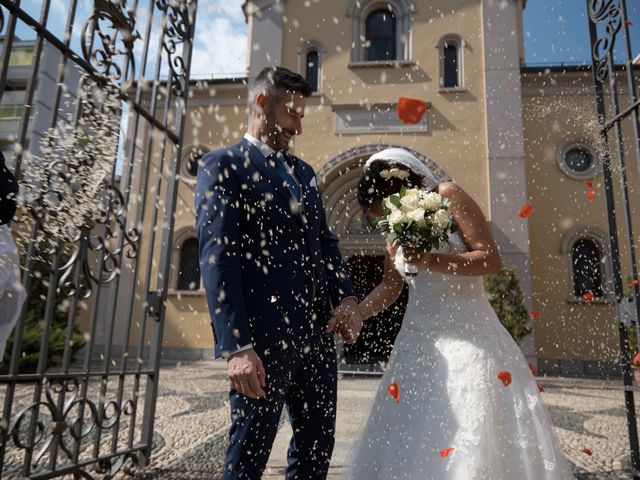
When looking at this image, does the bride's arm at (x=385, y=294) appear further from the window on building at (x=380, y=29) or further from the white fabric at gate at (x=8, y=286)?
the window on building at (x=380, y=29)

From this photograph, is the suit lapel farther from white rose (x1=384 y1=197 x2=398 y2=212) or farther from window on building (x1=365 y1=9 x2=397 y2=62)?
window on building (x1=365 y1=9 x2=397 y2=62)

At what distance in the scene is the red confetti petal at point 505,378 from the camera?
8.10 ft

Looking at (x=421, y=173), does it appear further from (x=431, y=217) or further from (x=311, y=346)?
(x=311, y=346)

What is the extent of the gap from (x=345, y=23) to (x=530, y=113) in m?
5.83

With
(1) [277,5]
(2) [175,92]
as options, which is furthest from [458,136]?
(2) [175,92]

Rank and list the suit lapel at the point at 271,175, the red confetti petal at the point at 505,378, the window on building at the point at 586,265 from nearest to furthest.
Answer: the suit lapel at the point at 271,175, the red confetti petal at the point at 505,378, the window on building at the point at 586,265

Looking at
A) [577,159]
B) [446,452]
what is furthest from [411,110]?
[446,452]

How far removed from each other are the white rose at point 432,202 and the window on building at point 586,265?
12.0 metres

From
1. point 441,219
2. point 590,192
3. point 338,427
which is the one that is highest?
point 590,192

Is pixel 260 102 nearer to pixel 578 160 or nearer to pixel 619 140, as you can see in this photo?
pixel 619 140

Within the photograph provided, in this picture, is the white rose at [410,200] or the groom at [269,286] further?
the white rose at [410,200]

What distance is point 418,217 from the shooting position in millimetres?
2516

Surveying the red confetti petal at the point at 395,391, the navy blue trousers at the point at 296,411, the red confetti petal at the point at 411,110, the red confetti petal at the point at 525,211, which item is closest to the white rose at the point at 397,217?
the navy blue trousers at the point at 296,411

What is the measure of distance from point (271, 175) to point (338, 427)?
3.76 metres
